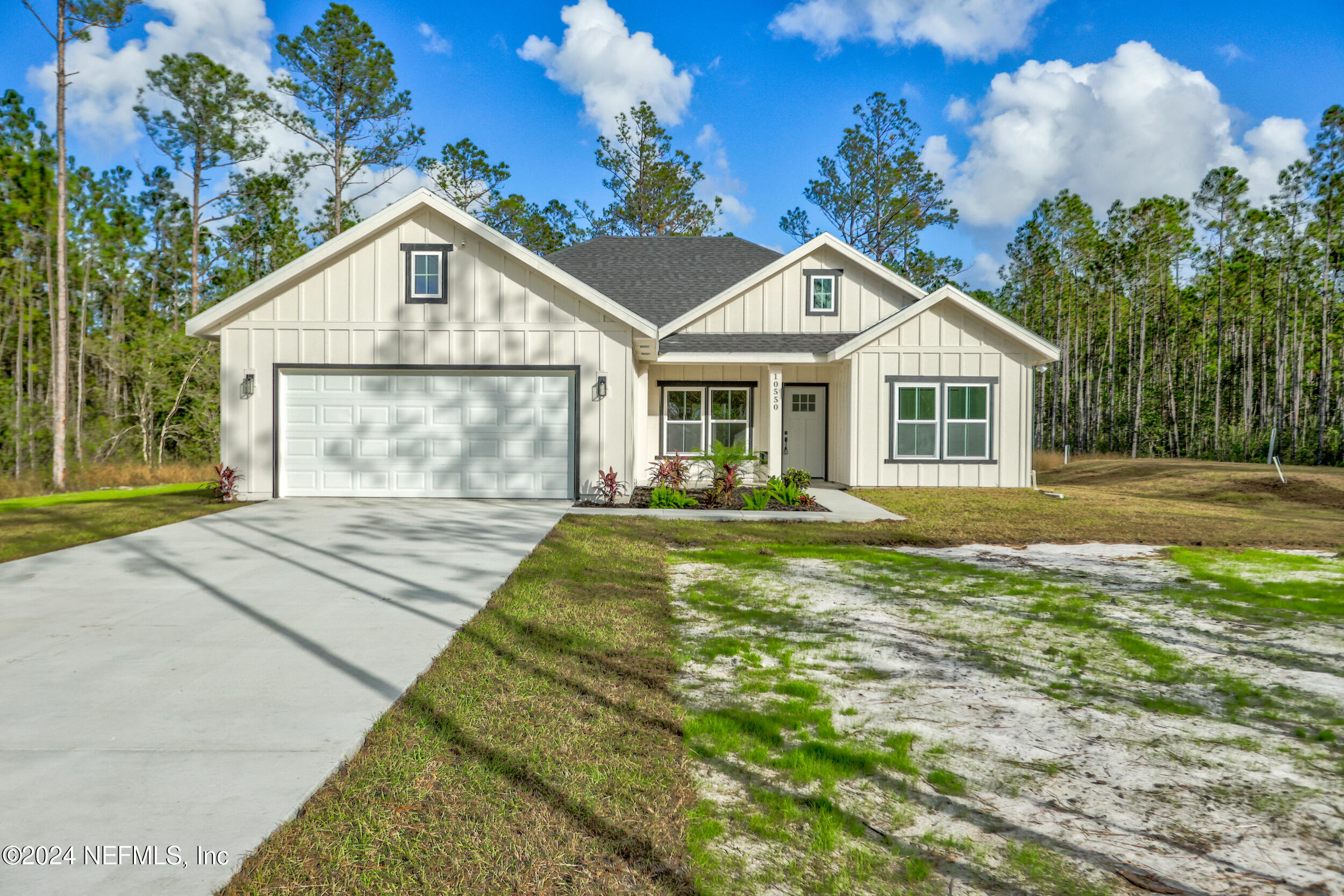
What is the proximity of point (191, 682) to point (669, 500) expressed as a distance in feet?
28.4

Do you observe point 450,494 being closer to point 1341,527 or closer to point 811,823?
point 811,823

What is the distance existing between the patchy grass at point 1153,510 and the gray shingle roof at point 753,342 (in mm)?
3303

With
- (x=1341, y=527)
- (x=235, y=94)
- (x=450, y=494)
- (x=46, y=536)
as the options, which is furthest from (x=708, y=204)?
(x=46, y=536)

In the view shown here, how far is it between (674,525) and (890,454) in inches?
265

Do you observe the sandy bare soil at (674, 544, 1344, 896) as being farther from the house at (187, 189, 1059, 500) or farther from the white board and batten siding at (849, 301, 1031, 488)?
the white board and batten siding at (849, 301, 1031, 488)

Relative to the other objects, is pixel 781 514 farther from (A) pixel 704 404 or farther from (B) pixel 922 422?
(A) pixel 704 404

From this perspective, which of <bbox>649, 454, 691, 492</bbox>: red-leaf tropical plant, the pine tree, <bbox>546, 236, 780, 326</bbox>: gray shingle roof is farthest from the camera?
the pine tree

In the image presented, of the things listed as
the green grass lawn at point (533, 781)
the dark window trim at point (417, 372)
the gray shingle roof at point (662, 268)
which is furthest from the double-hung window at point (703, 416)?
the green grass lawn at point (533, 781)

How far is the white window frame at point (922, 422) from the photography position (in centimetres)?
1486

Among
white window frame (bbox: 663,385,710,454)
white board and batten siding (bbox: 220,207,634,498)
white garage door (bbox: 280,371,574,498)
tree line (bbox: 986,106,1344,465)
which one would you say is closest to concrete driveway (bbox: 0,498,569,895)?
white garage door (bbox: 280,371,574,498)

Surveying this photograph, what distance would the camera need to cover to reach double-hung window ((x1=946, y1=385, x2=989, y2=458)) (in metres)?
14.9

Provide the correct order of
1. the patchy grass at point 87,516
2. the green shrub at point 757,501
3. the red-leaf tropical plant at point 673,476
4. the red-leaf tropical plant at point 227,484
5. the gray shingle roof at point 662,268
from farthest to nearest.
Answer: the gray shingle roof at point 662,268, the red-leaf tropical plant at point 673,476, the green shrub at point 757,501, the red-leaf tropical plant at point 227,484, the patchy grass at point 87,516

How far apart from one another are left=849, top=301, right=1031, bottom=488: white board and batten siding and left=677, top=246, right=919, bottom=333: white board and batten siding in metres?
1.87

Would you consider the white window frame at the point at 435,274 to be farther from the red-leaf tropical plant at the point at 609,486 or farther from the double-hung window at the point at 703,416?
the double-hung window at the point at 703,416
